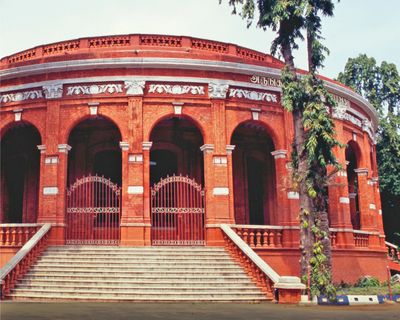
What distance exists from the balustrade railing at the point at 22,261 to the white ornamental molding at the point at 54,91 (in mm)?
4252

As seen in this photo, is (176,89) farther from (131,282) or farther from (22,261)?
(22,261)

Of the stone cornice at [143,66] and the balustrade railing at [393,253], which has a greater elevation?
the stone cornice at [143,66]

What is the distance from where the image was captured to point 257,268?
12578 mm

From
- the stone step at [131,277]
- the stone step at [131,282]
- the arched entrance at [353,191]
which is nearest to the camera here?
the stone step at [131,282]

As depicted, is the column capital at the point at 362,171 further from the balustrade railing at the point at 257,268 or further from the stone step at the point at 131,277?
the stone step at the point at 131,277

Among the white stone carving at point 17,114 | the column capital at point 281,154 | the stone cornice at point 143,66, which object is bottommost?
the column capital at point 281,154

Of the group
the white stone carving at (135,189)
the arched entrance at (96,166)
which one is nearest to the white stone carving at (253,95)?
the white stone carving at (135,189)

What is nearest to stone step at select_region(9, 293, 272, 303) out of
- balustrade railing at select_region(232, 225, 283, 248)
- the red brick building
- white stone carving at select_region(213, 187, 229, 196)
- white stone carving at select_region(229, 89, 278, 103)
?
the red brick building

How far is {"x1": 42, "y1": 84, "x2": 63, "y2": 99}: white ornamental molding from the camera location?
1612 centimetres

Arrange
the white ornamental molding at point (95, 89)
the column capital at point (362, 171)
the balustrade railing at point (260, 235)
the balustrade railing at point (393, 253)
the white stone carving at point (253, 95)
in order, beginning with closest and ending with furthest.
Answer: the balustrade railing at point (260, 235)
the white ornamental molding at point (95, 89)
the white stone carving at point (253, 95)
the column capital at point (362, 171)
the balustrade railing at point (393, 253)

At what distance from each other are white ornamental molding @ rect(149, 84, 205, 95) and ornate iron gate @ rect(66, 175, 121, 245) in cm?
340

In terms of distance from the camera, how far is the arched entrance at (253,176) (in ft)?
62.3

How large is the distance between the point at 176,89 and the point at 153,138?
2743 mm

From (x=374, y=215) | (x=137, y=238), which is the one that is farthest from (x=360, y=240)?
(x=137, y=238)
